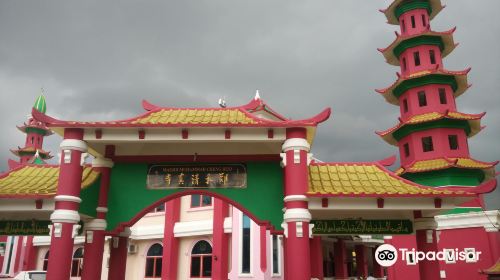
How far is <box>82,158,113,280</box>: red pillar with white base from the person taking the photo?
488 inches

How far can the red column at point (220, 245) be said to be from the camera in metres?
23.9

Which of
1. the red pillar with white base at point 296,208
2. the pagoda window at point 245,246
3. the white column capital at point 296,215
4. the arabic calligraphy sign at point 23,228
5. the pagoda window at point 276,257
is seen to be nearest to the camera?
the red pillar with white base at point 296,208

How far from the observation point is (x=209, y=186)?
12.9m

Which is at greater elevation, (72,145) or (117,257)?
(72,145)

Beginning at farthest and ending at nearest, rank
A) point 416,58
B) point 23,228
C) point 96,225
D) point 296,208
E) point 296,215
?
point 416,58 → point 23,228 → point 96,225 → point 296,208 → point 296,215

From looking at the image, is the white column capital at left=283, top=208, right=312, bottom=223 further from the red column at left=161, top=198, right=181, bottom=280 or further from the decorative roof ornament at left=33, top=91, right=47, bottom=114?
the decorative roof ornament at left=33, top=91, right=47, bottom=114

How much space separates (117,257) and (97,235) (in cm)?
195

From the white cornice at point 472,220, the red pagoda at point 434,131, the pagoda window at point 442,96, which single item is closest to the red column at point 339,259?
the red pagoda at point 434,131

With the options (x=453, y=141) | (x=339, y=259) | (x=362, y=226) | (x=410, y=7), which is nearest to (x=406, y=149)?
(x=453, y=141)

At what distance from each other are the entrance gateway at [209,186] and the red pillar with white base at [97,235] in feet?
0.10

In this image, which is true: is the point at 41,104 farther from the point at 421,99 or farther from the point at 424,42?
the point at 424,42

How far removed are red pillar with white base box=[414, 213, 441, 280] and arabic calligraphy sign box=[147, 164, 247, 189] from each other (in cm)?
574

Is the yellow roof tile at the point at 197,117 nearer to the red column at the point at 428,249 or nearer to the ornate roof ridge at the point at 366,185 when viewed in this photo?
the ornate roof ridge at the point at 366,185

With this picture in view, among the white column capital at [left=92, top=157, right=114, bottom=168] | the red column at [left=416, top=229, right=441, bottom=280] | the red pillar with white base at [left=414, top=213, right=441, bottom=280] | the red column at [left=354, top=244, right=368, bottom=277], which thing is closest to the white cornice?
the red pillar with white base at [left=414, top=213, right=441, bottom=280]
